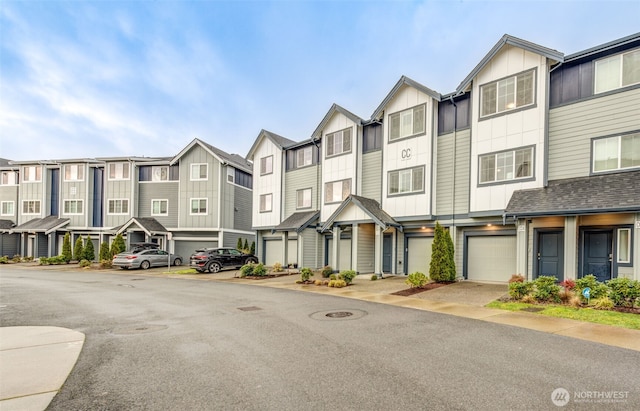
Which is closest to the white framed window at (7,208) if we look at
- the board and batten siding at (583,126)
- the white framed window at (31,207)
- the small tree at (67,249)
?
the white framed window at (31,207)

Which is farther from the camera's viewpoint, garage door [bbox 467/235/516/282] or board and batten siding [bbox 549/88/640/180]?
garage door [bbox 467/235/516/282]

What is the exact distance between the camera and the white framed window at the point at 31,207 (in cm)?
3891

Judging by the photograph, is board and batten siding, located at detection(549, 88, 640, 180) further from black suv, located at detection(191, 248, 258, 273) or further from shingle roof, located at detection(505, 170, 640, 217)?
black suv, located at detection(191, 248, 258, 273)

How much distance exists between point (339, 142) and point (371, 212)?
659 cm

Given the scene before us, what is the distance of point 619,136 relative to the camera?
13633 millimetres

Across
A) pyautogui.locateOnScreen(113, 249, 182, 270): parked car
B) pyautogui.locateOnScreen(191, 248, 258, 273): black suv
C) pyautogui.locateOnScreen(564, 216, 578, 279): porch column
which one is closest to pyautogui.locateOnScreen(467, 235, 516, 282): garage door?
pyautogui.locateOnScreen(564, 216, 578, 279): porch column

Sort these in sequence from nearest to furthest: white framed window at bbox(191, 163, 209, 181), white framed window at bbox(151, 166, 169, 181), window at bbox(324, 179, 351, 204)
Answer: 1. window at bbox(324, 179, 351, 204)
2. white framed window at bbox(191, 163, 209, 181)
3. white framed window at bbox(151, 166, 169, 181)

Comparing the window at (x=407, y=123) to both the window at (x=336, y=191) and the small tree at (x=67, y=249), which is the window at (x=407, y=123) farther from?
the small tree at (x=67, y=249)

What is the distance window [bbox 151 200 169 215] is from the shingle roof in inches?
1203

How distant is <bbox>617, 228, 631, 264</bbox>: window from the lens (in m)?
12.8

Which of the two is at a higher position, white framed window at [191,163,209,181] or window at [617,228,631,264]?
white framed window at [191,163,209,181]

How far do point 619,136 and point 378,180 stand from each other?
11318 millimetres

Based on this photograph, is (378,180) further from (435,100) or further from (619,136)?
(619,136)

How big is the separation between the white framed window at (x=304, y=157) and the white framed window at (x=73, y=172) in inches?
995
